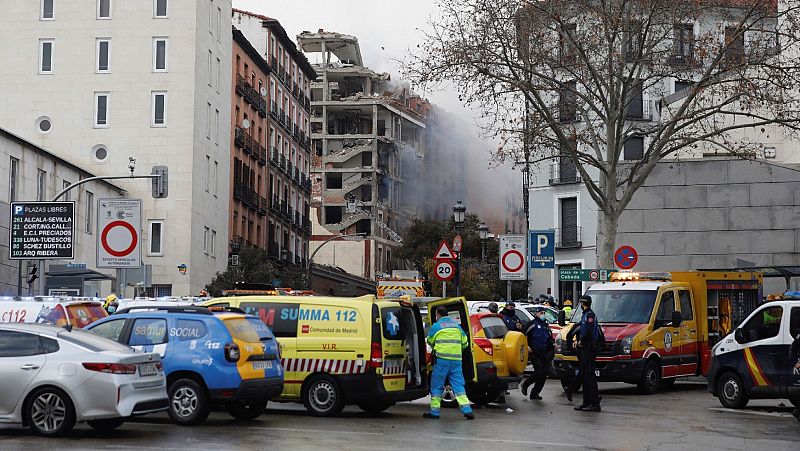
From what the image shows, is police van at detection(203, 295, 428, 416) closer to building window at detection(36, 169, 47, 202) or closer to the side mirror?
the side mirror

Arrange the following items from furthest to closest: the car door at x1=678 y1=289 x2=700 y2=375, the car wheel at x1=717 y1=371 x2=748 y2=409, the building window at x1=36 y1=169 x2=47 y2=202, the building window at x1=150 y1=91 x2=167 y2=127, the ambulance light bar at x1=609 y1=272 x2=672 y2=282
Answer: the building window at x1=150 y1=91 x2=167 y2=127, the building window at x1=36 y1=169 x2=47 y2=202, the ambulance light bar at x1=609 y1=272 x2=672 y2=282, the car door at x1=678 y1=289 x2=700 y2=375, the car wheel at x1=717 y1=371 x2=748 y2=409

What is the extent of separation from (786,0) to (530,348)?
16.7 m

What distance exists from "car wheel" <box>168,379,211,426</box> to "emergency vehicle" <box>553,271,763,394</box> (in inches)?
344

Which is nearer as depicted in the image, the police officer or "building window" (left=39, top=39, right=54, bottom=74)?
the police officer

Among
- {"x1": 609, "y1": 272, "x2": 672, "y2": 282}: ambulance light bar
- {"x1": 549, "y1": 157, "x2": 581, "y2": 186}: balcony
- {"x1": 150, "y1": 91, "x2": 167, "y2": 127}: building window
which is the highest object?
{"x1": 150, "y1": 91, "x2": 167, "y2": 127}: building window

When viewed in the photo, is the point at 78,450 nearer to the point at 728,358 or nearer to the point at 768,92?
the point at 728,358

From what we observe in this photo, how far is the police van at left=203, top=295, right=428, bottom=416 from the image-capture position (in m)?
17.6

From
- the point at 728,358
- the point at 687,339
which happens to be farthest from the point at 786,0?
the point at 728,358

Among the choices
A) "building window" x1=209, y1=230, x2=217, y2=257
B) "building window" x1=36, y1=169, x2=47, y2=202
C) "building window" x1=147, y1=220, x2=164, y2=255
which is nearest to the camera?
"building window" x1=36, y1=169, x2=47, y2=202

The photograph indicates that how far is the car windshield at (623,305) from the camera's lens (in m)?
24.8

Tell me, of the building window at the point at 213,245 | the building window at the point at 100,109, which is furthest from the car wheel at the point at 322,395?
the building window at the point at 213,245

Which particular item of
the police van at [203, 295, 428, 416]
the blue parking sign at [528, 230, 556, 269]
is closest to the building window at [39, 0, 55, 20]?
the blue parking sign at [528, 230, 556, 269]

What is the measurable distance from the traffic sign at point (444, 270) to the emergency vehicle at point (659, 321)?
454cm

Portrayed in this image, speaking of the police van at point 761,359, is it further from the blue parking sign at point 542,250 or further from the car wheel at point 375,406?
the blue parking sign at point 542,250
